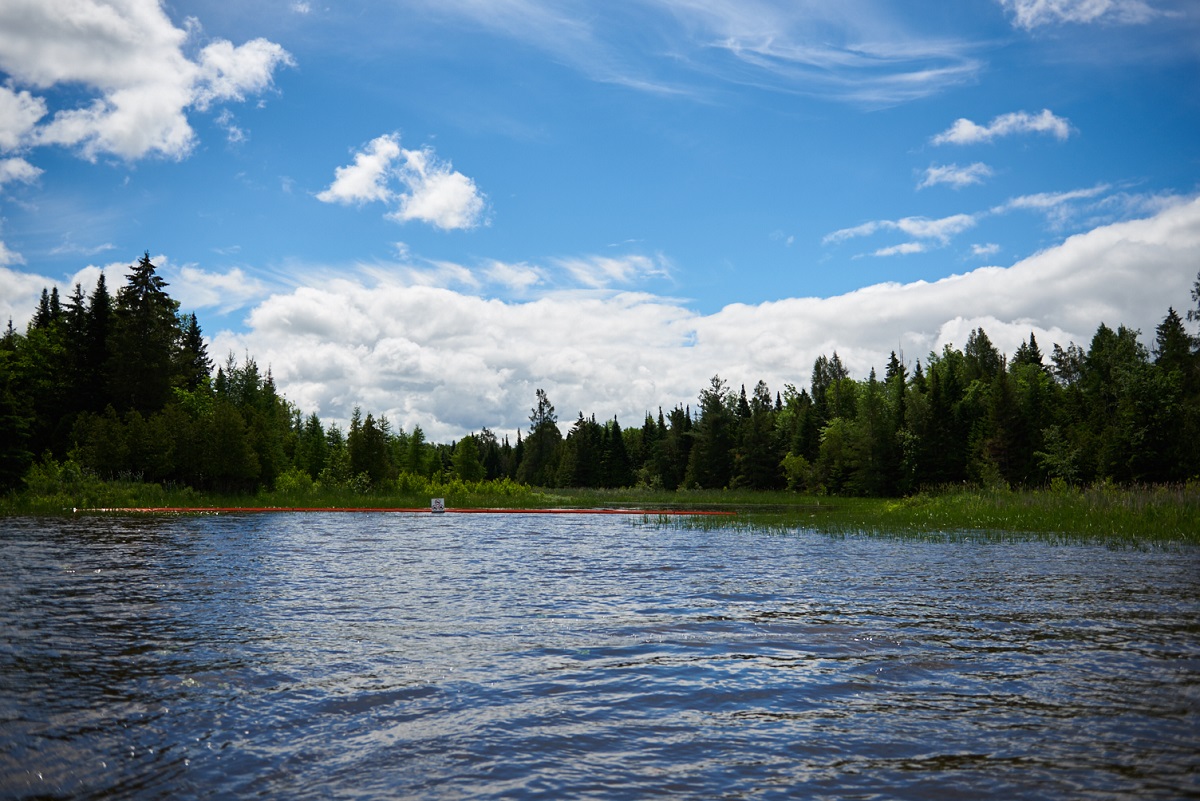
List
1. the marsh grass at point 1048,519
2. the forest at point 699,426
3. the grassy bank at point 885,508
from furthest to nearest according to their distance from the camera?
the forest at point 699,426 → the grassy bank at point 885,508 → the marsh grass at point 1048,519

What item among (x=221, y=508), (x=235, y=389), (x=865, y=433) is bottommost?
(x=221, y=508)

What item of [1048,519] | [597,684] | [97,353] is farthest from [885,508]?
[97,353]

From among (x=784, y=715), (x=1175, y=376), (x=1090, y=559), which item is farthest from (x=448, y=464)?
(x=784, y=715)

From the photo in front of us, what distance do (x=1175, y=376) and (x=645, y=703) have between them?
7107 centimetres

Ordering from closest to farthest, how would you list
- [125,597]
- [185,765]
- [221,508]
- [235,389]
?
[185,765] → [125,597] → [221,508] → [235,389]

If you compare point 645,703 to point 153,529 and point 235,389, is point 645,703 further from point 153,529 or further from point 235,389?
point 235,389

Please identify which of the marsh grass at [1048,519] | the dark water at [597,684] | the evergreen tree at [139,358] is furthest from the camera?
the evergreen tree at [139,358]

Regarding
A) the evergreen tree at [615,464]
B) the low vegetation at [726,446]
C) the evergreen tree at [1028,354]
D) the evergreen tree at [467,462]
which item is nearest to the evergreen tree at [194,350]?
the low vegetation at [726,446]

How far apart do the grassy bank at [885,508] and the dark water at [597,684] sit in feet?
36.0

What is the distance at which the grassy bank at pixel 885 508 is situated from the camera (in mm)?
26375

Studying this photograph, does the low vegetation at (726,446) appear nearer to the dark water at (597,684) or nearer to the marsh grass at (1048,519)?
the marsh grass at (1048,519)

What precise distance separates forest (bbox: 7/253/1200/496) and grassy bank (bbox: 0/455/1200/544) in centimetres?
212

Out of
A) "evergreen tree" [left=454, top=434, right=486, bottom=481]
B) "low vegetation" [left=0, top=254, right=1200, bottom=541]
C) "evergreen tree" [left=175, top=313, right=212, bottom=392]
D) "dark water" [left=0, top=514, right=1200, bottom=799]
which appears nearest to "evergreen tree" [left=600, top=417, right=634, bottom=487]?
"low vegetation" [left=0, top=254, right=1200, bottom=541]

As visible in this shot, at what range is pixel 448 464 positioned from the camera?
499 ft
